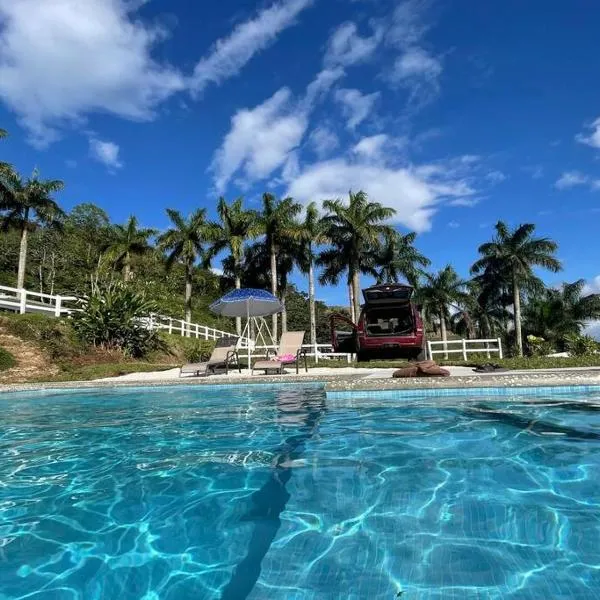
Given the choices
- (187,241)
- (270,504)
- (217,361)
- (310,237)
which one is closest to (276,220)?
(310,237)

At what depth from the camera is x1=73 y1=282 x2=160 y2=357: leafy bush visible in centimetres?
1880

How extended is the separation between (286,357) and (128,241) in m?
27.2

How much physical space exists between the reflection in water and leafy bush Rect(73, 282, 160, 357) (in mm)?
13827

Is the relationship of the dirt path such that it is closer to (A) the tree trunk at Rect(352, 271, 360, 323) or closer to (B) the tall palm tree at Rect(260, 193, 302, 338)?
(B) the tall palm tree at Rect(260, 193, 302, 338)

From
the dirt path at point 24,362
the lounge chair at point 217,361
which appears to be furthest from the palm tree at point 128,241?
the lounge chair at point 217,361

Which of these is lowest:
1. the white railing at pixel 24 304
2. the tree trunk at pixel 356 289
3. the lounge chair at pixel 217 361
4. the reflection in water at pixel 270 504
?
the reflection in water at pixel 270 504

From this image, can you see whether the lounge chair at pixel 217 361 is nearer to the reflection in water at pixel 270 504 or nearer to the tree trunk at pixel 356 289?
the reflection in water at pixel 270 504

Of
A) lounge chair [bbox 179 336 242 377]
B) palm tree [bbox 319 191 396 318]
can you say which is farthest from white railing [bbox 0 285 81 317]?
palm tree [bbox 319 191 396 318]

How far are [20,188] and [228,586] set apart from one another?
36.3 m

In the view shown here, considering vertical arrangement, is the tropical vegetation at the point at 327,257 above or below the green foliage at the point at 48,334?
above

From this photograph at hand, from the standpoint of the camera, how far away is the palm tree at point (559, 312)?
1458 inches

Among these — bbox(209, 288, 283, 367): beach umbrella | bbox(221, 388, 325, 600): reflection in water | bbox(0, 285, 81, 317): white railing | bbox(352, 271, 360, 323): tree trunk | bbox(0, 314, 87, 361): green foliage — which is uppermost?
→ bbox(352, 271, 360, 323): tree trunk

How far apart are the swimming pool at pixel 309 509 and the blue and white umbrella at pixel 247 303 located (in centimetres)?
1095

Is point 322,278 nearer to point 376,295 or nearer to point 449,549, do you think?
point 376,295
